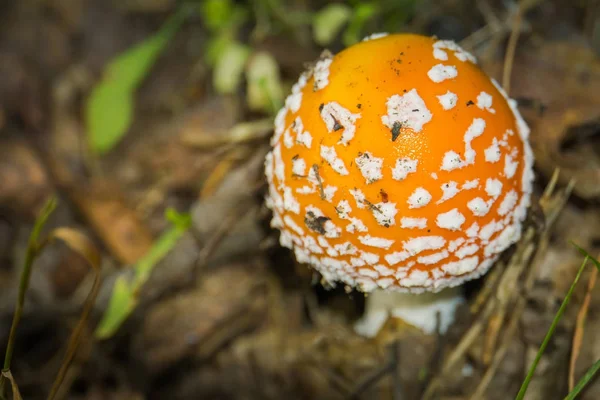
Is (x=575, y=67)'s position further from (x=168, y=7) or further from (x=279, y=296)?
(x=168, y=7)

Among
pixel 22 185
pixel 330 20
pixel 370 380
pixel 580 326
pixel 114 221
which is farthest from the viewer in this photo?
pixel 22 185

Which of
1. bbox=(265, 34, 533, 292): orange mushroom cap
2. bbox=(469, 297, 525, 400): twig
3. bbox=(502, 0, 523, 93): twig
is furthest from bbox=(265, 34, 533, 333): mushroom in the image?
bbox=(502, 0, 523, 93): twig

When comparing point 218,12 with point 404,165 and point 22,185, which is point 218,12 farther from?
point 404,165

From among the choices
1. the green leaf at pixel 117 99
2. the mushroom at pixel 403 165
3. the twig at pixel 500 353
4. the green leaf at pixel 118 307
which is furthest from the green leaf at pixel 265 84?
the twig at pixel 500 353

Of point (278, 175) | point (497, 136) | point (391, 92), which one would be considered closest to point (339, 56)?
point (391, 92)

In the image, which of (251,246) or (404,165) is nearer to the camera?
(404,165)

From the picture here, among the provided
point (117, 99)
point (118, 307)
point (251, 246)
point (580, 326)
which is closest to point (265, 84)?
point (251, 246)

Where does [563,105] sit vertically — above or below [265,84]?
below
